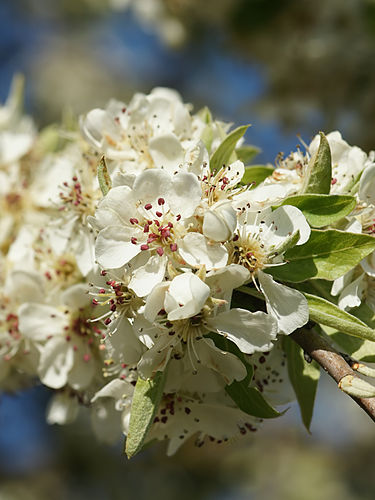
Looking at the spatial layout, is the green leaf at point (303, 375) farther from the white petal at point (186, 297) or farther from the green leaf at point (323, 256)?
the white petal at point (186, 297)

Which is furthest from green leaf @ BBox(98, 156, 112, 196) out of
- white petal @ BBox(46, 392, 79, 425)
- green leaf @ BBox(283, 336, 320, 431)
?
white petal @ BBox(46, 392, 79, 425)

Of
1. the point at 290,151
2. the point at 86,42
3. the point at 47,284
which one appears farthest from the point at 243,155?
the point at 86,42

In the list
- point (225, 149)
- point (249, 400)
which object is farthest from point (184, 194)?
point (249, 400)

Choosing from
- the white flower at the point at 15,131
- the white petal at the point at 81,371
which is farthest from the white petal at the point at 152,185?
the white flower at the point at 15,131

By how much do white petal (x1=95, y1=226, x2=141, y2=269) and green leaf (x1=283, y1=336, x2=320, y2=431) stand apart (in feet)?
1.64

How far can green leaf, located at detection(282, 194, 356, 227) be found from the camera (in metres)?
1.48

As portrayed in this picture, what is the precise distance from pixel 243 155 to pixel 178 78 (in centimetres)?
546

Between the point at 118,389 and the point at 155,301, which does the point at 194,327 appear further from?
Answer: the point at 118,389

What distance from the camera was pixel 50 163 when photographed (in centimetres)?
242

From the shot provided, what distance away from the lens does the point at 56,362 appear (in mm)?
1974

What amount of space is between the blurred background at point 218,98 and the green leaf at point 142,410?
0.66m

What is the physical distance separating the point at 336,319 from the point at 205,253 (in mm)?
303

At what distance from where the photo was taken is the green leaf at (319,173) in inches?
59.3

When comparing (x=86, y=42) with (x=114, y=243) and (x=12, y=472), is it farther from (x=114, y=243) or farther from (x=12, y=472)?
(x=114, y=243)
